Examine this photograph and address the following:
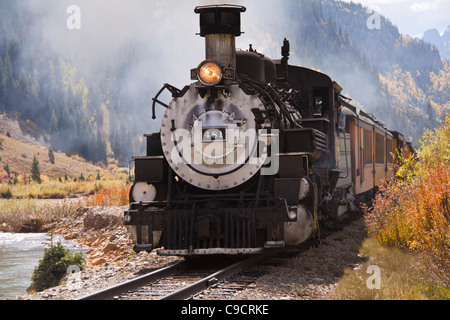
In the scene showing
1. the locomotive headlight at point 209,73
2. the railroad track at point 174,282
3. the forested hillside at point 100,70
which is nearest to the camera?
the railroad track at point 174,282

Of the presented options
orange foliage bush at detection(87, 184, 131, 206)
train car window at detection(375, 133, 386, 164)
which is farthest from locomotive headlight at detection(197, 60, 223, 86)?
orange foliage bush at detection(87, 184, 131, 206)

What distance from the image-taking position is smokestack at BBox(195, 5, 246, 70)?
8.51 m

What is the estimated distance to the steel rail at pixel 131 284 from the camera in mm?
5967

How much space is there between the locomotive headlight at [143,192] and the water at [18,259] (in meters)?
2.97

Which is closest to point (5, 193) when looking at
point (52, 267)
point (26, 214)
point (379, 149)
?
point (26, 214)

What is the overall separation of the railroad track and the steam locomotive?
1.00 feet

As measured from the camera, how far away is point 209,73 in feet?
27.2

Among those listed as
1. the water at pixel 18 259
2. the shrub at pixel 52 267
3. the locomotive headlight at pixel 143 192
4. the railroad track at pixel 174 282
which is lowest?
the water at pixel 18 259

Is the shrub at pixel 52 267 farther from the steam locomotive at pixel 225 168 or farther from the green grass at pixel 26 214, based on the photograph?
the green grass at pixel 26 214

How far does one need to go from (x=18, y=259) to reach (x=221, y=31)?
913cm

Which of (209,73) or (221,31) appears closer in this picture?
(209,73)

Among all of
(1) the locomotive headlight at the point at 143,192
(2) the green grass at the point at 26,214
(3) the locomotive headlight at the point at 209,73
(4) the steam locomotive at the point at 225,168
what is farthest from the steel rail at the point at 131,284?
(2) the green grass at the point at 26,214

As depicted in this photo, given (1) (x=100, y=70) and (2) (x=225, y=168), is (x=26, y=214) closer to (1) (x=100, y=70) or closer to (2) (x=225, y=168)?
(2) (x=225, y=168)
